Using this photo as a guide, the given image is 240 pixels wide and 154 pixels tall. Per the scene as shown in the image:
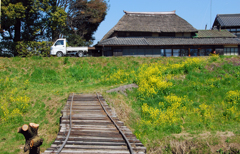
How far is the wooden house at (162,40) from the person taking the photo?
28328 millimetres

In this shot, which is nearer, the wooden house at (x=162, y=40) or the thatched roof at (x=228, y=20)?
the wooden house at (x=162, y=40)

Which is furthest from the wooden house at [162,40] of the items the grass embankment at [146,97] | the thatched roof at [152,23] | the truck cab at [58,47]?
the truck cab at [58,47]

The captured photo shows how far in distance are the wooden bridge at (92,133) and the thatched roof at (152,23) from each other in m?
20.2

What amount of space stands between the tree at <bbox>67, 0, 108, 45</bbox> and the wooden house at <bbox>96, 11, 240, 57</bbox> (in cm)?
489

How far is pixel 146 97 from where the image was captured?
14992mm

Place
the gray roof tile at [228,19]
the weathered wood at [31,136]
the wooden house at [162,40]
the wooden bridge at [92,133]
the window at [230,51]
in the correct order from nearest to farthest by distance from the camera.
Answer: the weathered wood at [31,136] < the wooden bridge at [92,133] < the wooden house at [162,40] < the window at [230,51] < the gray roof tile at [228,19]

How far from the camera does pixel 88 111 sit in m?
11.3

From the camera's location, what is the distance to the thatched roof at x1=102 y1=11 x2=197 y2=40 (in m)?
30.5

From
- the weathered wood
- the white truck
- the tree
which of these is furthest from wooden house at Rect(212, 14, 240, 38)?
the weathered wood

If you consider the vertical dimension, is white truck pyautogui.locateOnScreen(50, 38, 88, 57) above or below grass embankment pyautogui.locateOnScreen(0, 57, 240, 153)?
above

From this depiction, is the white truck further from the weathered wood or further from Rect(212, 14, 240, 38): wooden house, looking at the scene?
Rect(212, 14, 240, 38): wooden house

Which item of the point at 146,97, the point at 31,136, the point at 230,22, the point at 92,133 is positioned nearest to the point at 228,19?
the point at 230,22

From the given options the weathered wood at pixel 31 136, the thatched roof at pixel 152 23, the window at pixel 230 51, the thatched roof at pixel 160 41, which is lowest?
the weathered wood at pixel 31 136

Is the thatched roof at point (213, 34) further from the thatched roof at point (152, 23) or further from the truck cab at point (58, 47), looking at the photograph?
the truck cab at point (58, 47)
